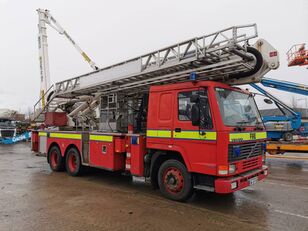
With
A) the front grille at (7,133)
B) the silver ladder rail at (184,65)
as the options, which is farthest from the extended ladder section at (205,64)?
the front grille at (7,133)

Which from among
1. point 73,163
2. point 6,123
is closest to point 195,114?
point 73,163

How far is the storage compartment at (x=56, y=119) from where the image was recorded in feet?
35.0

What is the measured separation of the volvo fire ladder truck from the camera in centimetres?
539

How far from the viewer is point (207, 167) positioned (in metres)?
5.38

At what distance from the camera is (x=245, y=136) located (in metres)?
5.69

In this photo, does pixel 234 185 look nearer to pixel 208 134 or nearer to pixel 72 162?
pixel 208 134

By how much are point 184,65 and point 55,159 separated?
6579 mm

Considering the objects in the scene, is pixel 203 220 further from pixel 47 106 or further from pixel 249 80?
pixel 47 106

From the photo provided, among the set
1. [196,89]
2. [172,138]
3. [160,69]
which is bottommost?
[172,138]

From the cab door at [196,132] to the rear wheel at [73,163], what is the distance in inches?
166

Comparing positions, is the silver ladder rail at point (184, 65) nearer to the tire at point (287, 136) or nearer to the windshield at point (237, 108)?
the windshield at point (237, 108)

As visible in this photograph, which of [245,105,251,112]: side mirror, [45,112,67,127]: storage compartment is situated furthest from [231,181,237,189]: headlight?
[45,112,67,127]: storage compartment

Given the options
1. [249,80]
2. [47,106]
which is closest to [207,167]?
[249,80]

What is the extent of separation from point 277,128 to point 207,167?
405 inches
